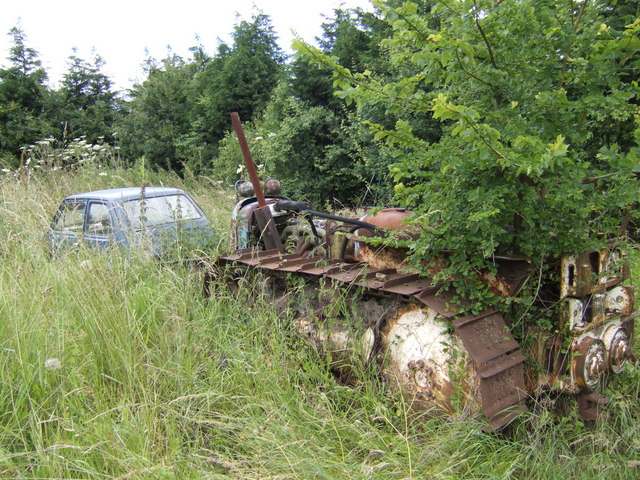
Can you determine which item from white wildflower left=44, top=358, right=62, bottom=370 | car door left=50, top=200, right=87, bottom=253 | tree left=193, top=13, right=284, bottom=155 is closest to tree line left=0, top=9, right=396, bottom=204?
tree left=193, top=13, right=284, bottom=155

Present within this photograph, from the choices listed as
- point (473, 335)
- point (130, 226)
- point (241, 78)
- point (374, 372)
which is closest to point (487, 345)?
point (473, 335)

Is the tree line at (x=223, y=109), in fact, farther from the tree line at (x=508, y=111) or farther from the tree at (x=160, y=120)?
Result: the tree line at (x=508, y=111)

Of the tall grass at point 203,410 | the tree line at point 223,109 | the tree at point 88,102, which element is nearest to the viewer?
the tall grass at point 203,410

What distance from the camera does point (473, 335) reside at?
2359mm

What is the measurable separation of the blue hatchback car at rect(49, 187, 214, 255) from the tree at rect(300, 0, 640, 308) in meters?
2.02

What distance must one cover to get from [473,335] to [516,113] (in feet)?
3.59

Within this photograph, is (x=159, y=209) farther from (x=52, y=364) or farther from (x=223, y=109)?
(x=223, y=109)

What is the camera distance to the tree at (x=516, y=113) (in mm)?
2230

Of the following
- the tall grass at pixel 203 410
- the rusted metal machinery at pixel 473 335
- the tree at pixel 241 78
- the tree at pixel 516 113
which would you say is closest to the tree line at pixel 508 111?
the tree at pixel 516 113

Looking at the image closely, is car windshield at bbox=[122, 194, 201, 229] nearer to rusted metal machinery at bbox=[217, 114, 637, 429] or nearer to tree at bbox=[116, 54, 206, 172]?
rusted metal machinery at bbox=[217, 114, 637, 429]

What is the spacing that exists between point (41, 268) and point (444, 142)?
3.05 m

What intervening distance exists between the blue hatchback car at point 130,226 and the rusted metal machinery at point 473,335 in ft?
4.75

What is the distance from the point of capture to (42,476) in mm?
2021

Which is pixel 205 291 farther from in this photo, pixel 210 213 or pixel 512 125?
pixel 210 213
